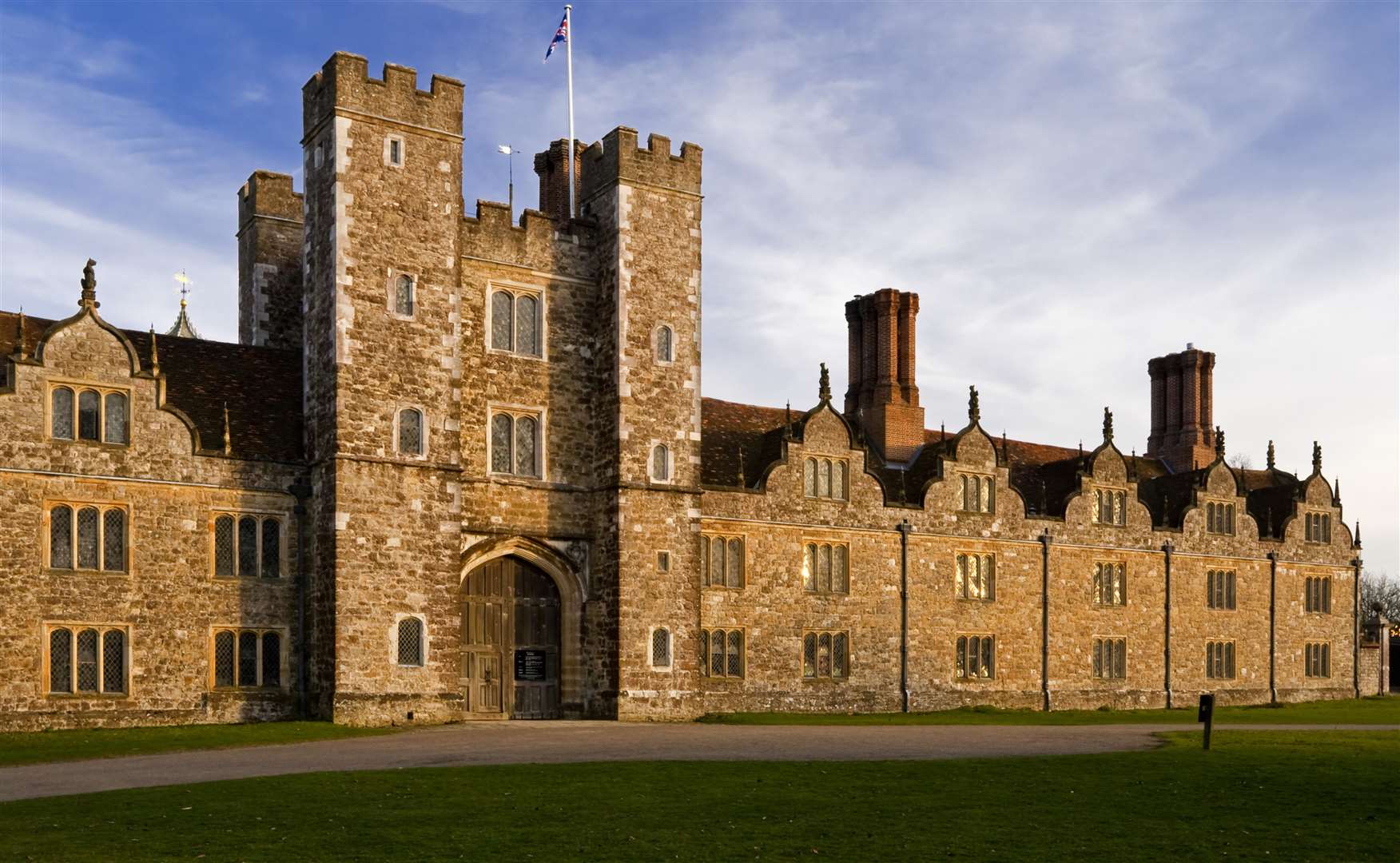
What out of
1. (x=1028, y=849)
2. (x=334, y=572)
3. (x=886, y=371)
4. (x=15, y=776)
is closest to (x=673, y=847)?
(x=1028, y=849)

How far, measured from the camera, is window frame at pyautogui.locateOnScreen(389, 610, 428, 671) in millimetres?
32938

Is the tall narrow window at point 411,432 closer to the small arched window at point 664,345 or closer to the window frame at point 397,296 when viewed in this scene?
the window frame at point 397,296

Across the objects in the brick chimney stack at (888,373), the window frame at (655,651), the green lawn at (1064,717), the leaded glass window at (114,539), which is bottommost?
the green lawn at (1064,717)

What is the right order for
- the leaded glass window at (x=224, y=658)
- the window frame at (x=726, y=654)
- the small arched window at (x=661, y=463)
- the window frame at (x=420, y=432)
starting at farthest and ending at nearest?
the window frame at (x=726, y=654)
the small arched window at (x=661, y=463)
the window frame at (x=420, y=432)
the leaded glass window at (x=224, y=658)

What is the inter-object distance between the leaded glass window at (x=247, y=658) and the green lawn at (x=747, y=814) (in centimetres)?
1249

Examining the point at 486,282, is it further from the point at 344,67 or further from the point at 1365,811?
the point at 1365,811

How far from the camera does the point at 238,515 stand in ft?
108

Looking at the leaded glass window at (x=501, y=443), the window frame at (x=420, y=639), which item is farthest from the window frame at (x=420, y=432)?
the window frame at (x=420, y=639)

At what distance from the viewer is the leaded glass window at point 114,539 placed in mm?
31250

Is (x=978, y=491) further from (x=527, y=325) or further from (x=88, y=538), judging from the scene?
(x=88, y=538)

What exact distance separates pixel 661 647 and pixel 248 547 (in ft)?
33.4

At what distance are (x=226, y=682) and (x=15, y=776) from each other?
10.6m

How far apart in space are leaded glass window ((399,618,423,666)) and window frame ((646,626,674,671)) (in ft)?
19.2

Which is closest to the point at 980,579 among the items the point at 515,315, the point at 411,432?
the point at 515,315
